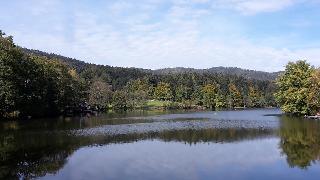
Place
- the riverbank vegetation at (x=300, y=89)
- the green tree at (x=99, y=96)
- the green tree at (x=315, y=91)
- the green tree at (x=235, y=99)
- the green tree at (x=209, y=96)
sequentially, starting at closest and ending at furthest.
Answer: the green tree at (x=315, y=91), the riverbank vegetation at (x=300, y=89), the green tree at (x=99, y=96), the green tree at (x=209, y=96), the green tree at (x=235, y=99)

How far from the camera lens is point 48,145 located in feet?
122

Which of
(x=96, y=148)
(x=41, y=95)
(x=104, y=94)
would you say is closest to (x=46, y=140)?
(x=96, y=148)

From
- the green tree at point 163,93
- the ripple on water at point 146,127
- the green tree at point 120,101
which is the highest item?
the green tree at point 163,93

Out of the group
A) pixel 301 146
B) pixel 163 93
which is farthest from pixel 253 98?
pixel 301 146

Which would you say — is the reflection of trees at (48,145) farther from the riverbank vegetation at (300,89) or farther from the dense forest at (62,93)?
the riverbank vegetation at (300,89)

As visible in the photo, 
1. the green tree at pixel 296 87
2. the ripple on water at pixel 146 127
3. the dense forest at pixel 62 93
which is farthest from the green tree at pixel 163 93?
the ripple on water at pixel 146 127

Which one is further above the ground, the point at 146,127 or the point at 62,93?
the point at 62,93

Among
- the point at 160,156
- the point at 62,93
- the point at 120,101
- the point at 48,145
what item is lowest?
the point at 160,156

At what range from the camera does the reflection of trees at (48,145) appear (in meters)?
25.9

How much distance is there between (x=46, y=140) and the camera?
4103cm

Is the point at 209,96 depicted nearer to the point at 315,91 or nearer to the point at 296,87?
the point at 296,87

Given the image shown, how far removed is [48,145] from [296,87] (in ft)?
220

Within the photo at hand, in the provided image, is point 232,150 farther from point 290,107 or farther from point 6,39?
point 290,107

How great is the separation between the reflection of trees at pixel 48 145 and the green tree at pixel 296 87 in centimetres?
3875
